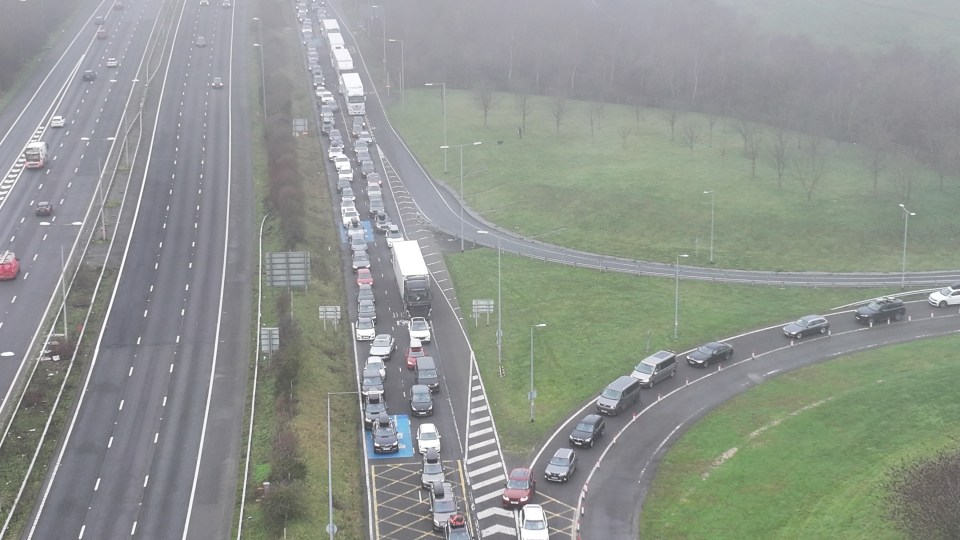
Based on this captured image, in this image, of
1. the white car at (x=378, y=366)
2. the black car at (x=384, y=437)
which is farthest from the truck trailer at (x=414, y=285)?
the black car at (x=384, y=437)

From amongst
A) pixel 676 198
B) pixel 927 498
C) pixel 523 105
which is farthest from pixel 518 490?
pixel 523 105

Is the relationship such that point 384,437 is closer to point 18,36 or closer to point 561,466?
point 561,466

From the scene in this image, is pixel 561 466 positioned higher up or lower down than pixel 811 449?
higher up

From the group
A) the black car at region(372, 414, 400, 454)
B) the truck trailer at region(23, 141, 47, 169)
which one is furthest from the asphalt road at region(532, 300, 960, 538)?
the truck trailer at region(23, 141, 47, 169)

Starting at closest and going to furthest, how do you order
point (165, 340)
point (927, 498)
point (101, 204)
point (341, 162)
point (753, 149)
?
point (927, 498) → point (165, 340) → point (101, 204) → point (753, 149) → point (341, 162)

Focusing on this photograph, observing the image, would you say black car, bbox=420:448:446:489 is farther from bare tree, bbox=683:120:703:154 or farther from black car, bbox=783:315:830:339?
bare tree, bbox=683:120:703:154

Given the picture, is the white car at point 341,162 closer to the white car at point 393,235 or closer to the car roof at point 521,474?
the white car at point 393,235

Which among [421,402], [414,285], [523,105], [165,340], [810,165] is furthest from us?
[523,105]

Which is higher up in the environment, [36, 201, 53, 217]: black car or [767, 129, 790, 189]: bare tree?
[767, 129, 790, 189]: bare tree
